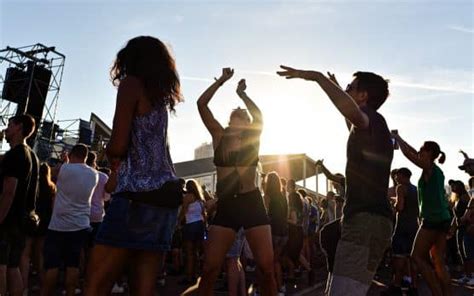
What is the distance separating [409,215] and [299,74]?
6194 mm

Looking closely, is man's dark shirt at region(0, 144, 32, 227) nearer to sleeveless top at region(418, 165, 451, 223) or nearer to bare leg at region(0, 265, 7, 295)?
bare leg at region(0, 265, 7, 295)

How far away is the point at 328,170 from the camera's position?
17.1 ft

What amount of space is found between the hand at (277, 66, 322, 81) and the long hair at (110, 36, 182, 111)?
640 millimetres

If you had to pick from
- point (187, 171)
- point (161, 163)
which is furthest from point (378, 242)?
point (187, 171)

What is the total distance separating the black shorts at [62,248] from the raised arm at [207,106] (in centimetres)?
208

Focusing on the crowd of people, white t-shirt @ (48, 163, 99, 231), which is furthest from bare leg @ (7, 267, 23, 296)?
white t-shirt @ (48, 163, 99, 231)

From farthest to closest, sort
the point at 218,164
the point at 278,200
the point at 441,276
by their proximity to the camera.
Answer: the point at 278,200 < the point at 441,276 < the point at 218,164

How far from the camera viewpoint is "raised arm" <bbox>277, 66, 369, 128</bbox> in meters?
2.88

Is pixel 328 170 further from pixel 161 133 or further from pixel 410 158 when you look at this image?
pixel 161 133

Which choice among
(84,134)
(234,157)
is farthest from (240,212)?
(84,134)

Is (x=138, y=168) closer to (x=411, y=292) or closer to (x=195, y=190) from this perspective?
(x=411, y=292)

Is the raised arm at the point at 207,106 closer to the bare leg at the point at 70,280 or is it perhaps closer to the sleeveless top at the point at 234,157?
the sleeveless top at the point at 234,157

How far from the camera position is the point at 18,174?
15.5ft

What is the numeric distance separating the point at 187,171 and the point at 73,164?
18.0 meters
